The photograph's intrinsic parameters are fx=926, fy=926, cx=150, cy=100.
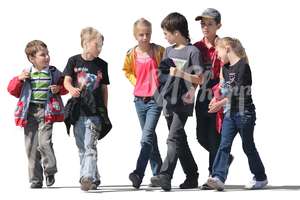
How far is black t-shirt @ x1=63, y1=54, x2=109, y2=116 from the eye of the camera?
41.2 ft

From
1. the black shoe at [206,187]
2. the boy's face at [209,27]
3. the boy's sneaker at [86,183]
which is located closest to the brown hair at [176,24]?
the boy's face at [209,27]

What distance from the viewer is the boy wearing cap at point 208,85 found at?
1277cm

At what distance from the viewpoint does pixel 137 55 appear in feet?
42.3

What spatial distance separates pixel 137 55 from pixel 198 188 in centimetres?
203

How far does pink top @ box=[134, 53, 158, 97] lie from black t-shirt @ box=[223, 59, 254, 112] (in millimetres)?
1021

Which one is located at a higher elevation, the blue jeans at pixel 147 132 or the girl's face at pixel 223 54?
the girl's face at pixel 223 54

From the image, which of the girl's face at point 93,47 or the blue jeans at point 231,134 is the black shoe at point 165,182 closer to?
the blue jeans at point 231,134

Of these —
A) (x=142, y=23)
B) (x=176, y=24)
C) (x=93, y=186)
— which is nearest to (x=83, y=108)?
(x=93, y=186)

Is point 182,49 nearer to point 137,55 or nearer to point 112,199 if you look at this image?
point 137,55

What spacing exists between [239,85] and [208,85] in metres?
0.62

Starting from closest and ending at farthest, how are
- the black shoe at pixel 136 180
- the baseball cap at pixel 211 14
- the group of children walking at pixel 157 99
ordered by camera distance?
the group of children walking at pixel 157 99 → the black shoe at pixel 136 180 → the baseball cap at pixel 211 14

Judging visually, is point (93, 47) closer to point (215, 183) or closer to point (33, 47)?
point (33, 47)

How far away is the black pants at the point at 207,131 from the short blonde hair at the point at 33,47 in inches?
91.6

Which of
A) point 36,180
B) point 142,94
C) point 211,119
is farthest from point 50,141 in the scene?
point 211,119
